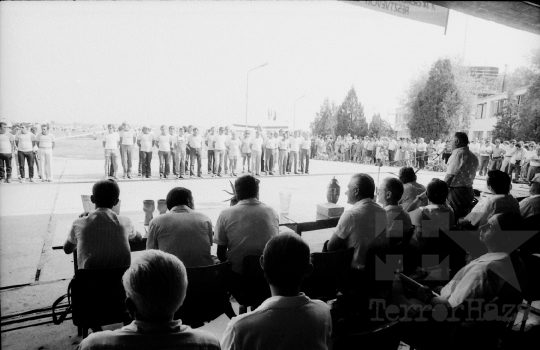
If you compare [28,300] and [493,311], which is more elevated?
[493,311]

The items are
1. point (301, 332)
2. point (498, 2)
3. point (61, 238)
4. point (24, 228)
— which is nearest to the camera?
point (301, 332)

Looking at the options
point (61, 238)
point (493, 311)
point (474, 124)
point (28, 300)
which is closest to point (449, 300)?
point (493, 311)

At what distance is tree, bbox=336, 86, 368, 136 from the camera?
46.6 meters

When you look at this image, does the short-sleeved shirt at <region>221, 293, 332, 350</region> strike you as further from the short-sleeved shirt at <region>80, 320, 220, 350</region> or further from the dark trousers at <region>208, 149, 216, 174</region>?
the dark trousers at <region>208, 149, 216, 174</region>

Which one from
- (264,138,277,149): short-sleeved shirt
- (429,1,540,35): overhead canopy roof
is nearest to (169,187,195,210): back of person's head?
(429,1,540,35): overhead canopy roof

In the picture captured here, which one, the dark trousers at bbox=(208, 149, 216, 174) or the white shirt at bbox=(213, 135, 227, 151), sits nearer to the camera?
the white shirt at bbox=(213, 135, 227, 151)

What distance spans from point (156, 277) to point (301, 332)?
0.53 meters

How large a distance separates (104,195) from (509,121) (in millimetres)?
25555

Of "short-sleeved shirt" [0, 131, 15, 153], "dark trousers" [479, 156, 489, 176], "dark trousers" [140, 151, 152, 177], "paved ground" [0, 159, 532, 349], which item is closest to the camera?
"paved ground" [0, 159, 532, 349]

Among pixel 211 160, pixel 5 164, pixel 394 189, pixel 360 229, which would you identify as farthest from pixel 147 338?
pixel 211 160

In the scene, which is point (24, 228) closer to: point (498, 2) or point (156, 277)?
point (156, 277)

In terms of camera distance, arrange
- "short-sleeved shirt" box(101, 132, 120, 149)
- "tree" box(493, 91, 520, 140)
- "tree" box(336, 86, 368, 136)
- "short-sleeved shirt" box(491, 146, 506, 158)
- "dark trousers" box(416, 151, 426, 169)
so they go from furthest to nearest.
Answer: "tree" box(336, 86, 368, 136) → "tree" box(493, 91, 520, 140) → "dark trousers" box(416, 151, 426, 169) → "short-sleeved shirt" box(491, 146, 506, 158) → "short-sleeved shirt" box(101, 132, 120, 149)

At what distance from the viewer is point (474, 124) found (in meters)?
31.5

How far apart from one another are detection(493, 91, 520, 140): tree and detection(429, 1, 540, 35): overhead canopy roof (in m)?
20.1
